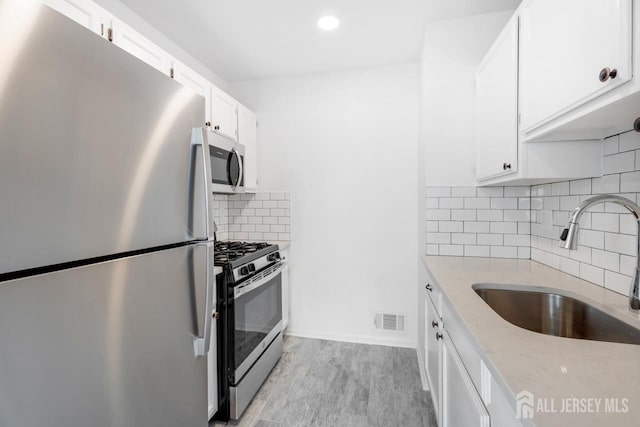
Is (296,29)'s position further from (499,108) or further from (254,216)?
(254,216)

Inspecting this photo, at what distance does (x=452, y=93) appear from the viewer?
2068mm

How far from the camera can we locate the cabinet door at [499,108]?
1.49 metres

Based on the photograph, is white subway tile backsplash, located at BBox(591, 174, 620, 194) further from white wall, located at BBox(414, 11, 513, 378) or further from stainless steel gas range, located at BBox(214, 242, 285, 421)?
stainless steel gas range, located at BBox(214, 242, 285, 421)

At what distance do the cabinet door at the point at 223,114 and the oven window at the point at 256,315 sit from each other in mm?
1245

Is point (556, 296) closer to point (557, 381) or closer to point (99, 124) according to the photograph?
point (557, 381)

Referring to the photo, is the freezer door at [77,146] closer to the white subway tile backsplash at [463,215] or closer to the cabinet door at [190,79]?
the cabinet door at [190,79]

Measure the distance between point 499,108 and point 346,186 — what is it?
144cm

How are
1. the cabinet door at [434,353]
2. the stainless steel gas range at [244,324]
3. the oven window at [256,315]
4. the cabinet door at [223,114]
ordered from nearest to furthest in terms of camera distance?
the cabinet door at [434,353], the stainless steel gas range at [244,324], the oven window at [256,315], the cabinet door at [223,114]

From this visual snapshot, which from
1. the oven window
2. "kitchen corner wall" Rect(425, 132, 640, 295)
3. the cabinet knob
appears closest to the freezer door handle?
the oven window

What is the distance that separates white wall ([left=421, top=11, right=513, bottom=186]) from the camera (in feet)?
6.67

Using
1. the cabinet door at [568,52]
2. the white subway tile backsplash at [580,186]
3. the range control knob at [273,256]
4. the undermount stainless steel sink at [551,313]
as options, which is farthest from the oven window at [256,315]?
the white subway tile backsplash at [580,186]

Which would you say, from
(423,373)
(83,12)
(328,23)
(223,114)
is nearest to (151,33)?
A: (223,114)

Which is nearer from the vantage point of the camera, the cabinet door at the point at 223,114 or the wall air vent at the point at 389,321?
the cabinet door at the point at 223,114

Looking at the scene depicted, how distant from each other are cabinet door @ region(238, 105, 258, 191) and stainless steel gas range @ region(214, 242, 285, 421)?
70 centimetres
